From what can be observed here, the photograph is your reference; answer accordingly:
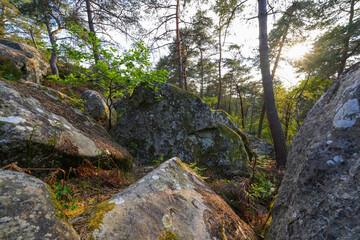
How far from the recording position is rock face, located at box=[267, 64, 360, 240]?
0.97 metres

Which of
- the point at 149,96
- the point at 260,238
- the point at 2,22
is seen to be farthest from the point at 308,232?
the point at 2,22

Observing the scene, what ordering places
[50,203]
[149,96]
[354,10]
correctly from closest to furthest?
[50,203] → [149,96] → [354,10]

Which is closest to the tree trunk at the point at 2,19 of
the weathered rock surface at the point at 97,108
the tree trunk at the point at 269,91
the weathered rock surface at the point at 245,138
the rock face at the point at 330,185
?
the weathered rock surface at the point at 97,108

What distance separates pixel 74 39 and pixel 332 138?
33.7 feet

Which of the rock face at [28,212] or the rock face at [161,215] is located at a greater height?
the rock face at [28,212]

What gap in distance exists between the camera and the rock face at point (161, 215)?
0.99 m

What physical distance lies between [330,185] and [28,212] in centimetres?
201

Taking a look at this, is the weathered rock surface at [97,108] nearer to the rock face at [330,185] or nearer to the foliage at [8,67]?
the foliage at [8,67]

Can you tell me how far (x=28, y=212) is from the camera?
0.72 metres

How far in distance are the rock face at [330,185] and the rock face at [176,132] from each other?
2.93 m

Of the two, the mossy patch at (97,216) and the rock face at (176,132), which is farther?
the rock face at (176,132)

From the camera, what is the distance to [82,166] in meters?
2.29

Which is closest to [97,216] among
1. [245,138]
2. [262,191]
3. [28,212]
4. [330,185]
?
[28,212]

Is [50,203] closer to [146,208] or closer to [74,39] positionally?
[146,208]
